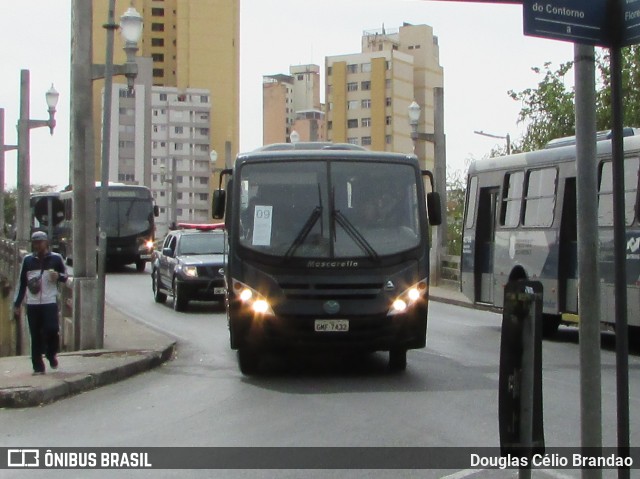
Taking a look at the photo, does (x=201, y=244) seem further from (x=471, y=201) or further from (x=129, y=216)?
(x=129, y=216)

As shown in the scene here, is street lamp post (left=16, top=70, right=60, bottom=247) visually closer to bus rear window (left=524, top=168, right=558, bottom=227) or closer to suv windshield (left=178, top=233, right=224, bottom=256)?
suv windshield (left=178, top=233, right=224, bottom=256)

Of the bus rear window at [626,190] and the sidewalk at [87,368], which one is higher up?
the bus rear window at [626,190]

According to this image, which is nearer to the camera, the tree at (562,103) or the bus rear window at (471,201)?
the bus rear window at (471,201)

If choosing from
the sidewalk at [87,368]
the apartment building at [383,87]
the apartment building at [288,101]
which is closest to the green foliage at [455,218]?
the sidewalk at [87,368]

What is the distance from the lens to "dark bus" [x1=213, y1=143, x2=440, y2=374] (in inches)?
489

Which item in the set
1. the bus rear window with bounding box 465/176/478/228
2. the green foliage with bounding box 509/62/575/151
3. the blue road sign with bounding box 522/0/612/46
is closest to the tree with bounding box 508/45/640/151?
the green foliage with bounding box 509/62/575/151

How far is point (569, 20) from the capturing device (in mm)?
5281

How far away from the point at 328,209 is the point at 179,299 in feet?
36.6

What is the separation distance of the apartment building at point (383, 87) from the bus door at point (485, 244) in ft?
250

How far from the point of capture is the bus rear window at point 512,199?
1833 cm

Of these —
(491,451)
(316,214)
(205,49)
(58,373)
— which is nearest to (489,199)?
(316,214)

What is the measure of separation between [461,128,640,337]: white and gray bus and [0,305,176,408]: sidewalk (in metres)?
6.03

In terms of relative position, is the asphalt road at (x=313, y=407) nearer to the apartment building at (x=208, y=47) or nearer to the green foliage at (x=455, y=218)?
the green foliage at (x=455, y=218)

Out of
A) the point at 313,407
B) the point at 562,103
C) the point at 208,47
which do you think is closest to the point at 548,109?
the point at 562,103
